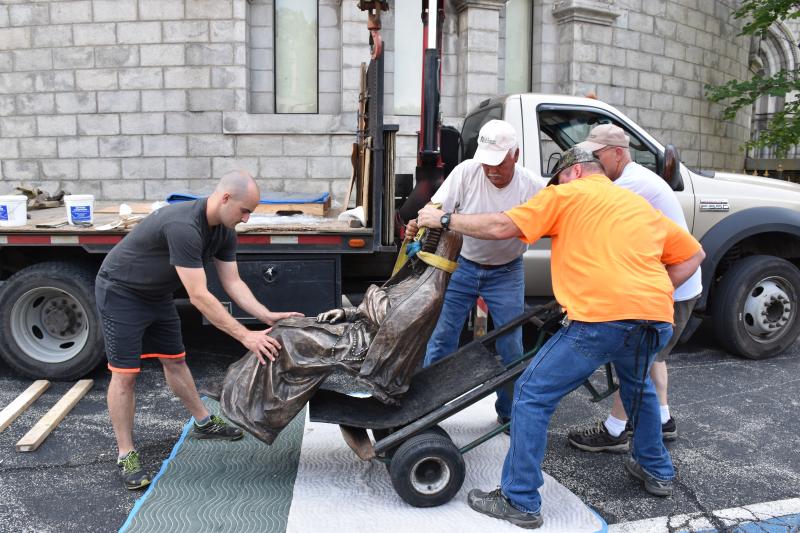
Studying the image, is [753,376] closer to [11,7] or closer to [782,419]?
[782,419]

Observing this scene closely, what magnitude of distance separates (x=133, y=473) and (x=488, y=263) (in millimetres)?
2300

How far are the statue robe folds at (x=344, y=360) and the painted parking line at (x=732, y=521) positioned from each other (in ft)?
4.28

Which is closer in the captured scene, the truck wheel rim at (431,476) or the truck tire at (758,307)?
the truck wheel rim at (431,476)

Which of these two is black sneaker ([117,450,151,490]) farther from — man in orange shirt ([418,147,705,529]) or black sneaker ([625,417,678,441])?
black sneaker ([625,417,678,441])

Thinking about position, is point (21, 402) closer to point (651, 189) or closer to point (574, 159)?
point (574, 159)

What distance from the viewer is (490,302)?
4242 millimetres

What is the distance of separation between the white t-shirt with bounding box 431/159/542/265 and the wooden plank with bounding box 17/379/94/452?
9.27 ft

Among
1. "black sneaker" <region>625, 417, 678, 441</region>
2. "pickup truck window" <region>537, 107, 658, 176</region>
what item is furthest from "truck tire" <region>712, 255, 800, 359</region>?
"black sneaker" <region>625, 417, 678, 441</region>

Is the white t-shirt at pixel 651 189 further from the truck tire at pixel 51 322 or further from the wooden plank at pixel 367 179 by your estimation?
the truck tire at pixel 51 322

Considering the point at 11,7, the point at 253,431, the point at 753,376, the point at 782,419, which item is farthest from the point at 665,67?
the point at 253,431

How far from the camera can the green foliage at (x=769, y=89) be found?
12258 millimetres

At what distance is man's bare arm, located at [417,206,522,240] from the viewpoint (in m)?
3.12

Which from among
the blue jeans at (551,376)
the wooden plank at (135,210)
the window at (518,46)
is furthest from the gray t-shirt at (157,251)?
the window at (518,46)

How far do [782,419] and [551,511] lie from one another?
237cm
